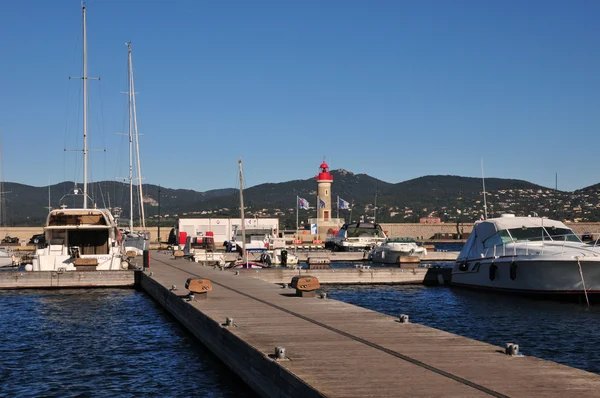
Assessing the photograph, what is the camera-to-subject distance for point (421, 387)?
13984mm

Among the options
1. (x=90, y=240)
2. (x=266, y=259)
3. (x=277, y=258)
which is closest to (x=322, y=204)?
(x=277, y=258)

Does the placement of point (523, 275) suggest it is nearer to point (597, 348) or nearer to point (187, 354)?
point (597, 348)

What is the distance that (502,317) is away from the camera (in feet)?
108

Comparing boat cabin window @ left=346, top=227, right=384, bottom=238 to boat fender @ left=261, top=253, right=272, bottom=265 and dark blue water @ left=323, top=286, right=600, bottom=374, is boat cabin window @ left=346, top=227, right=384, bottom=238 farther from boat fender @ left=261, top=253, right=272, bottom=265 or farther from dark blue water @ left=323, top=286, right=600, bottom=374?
dark blue water @ left=323, top=286, right=600, bottom=374

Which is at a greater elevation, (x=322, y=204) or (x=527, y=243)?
(x=322, y=204)

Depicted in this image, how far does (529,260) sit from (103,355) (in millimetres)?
21539

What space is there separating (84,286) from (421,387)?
32054 millimetres

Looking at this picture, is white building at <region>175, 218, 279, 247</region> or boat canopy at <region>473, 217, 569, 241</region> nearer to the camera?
boat canopy at <region>473, 217, 569, 241</region>

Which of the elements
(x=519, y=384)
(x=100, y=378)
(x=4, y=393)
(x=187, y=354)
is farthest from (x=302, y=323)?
(x=519, y=384)

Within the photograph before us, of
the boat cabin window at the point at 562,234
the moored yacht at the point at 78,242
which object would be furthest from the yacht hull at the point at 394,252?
the moored yacht at the point at 78,242

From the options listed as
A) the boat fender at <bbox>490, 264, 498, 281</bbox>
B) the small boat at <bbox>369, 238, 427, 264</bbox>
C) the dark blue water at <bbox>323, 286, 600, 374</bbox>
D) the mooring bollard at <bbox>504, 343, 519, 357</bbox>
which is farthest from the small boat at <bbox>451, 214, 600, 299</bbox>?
the small boat at <bbox>369, 238, 427, 264</bbox>

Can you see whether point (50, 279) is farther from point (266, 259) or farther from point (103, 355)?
point (266, 259)

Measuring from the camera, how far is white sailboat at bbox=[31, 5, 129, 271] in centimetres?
4472

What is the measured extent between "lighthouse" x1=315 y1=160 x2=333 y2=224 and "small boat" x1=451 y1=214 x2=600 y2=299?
3658 inches
